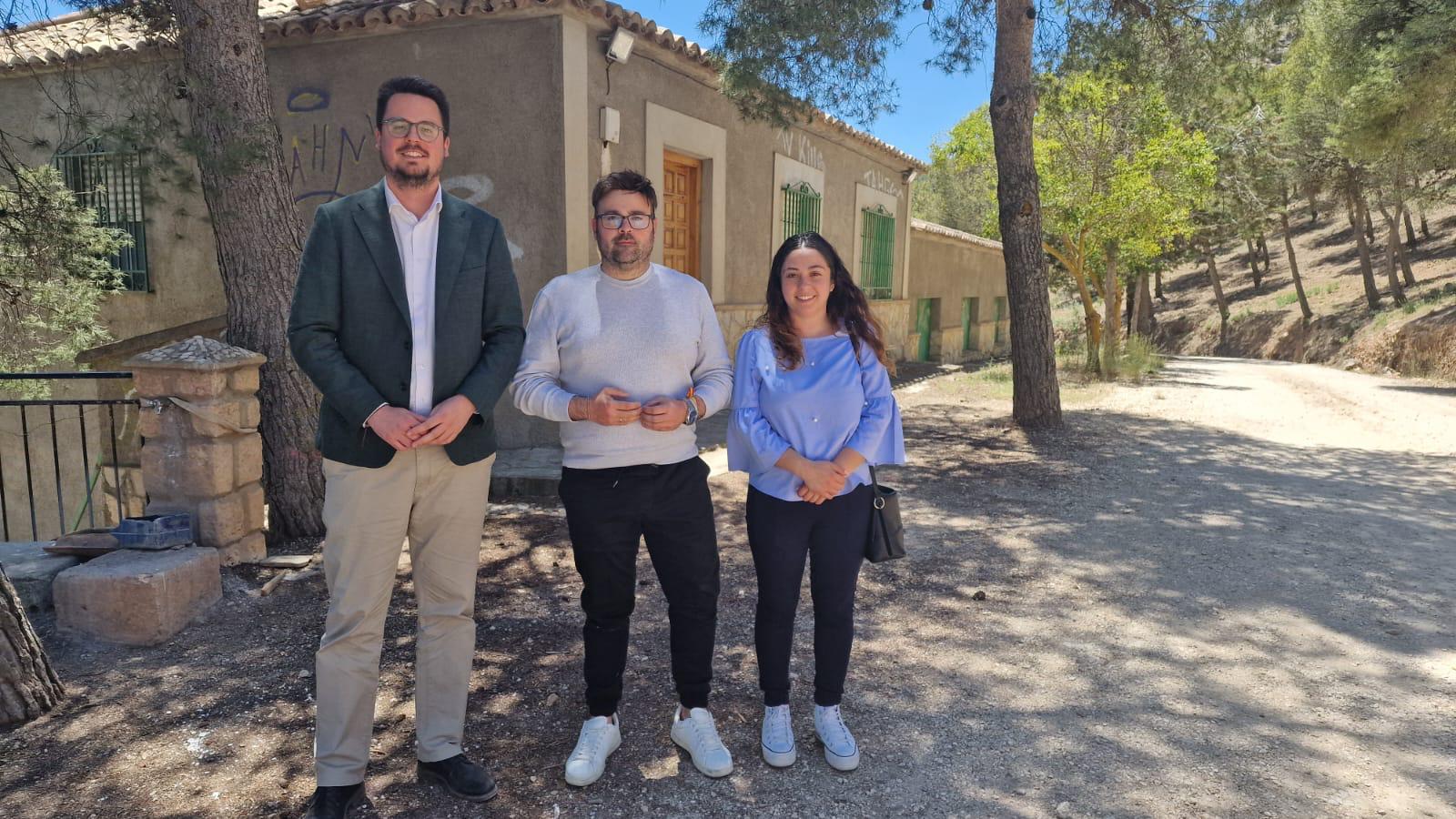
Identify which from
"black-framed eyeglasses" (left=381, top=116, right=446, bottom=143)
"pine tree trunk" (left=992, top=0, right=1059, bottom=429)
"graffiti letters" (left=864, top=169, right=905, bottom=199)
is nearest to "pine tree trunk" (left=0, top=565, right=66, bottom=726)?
"black-framed eyeglasses" (left=381, top=116, right=446, bottom=143)

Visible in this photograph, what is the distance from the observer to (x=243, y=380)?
4.16 metres

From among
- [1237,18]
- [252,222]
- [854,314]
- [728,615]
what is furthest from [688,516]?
[1237,18]

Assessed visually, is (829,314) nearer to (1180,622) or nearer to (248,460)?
(1180,622)

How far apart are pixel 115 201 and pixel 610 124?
226 inches

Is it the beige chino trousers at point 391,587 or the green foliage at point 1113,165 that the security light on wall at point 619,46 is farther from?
the green foliage at point 1113,165

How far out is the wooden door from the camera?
8922 mm

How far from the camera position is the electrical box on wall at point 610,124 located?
7.29 m

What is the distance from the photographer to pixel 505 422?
7.20 metres

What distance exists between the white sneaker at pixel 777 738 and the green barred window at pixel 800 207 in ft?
29.2

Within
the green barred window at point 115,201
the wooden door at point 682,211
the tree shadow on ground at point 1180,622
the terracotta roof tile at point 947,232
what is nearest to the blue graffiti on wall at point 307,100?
the green barred window at point 115,201

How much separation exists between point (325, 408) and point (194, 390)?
2218 mm

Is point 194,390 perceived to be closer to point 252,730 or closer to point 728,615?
point 252,730

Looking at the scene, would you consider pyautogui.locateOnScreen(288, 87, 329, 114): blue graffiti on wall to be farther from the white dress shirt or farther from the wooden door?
the white dress shirt

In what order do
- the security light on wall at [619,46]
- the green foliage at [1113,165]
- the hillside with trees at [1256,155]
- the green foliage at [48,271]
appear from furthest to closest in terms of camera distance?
the green foliage at [1113,165] → the hillside with trees at [1256,155] → the security light on wall at [619,46] → the green foliage at [48,271]
